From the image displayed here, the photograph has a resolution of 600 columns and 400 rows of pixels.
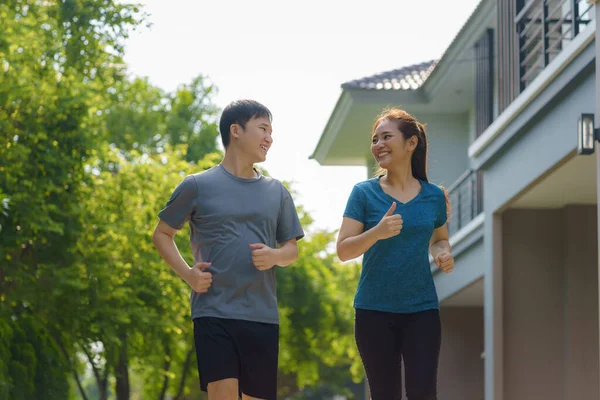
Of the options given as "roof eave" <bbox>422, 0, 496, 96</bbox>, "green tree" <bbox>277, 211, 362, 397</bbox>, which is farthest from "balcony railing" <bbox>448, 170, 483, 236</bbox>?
"green tree" <bbox>277, 211, 362, 397</bbox>

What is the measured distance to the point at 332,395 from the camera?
78250 millimetres

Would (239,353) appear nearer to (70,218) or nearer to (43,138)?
(43,138)

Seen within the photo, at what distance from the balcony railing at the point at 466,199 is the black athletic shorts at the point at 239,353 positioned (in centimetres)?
1423

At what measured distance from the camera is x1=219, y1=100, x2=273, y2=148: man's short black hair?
6.45m

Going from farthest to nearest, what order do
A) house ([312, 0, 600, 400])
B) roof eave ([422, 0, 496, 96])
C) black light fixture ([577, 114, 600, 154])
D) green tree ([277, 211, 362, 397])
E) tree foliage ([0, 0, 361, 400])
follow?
1. green tree ([277, 211, 362, 397])
2. roof eave ([422, 0, 496, 96])
3. tree foliage ([0, 0, 361, 400])
4. house ([312, 0, 600, 400])
5. black light fixture ([577, 114, 600, 154])

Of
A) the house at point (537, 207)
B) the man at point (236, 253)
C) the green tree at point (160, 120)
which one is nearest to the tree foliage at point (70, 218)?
the house at point (537, 207)

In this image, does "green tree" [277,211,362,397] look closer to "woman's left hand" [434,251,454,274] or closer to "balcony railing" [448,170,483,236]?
"balcony railing" [448,170,483,236]

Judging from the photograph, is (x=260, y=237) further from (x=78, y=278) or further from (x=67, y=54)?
(x=78, y=278)

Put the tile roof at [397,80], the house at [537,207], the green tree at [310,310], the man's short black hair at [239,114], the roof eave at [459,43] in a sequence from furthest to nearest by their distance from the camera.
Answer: the green tree at [310,310]
the tile roof at [397,80]
the roof eave at [459,43]
the house at [537,207]
the man's short black hair at [239,114]

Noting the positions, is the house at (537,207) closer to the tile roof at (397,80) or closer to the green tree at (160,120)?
the tile roof at (397,80)

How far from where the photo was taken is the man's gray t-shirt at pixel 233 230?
613 cm

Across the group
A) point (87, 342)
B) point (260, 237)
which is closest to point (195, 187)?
point (260, 237)

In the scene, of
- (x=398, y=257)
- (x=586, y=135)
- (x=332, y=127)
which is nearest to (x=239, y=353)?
(x=398, y=257)

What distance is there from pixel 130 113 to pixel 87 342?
26354 mm
